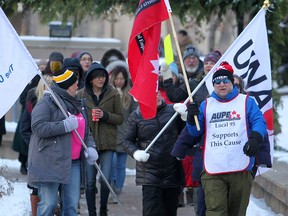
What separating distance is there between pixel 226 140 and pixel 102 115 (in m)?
2.68

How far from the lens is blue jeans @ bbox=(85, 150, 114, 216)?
1035 cm

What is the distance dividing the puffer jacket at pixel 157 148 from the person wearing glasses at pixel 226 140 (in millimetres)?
872

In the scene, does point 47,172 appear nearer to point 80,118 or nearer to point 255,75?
point 80,118

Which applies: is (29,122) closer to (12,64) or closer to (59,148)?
(12,64)

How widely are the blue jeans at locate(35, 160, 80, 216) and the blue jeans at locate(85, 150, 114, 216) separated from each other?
133 centimetres

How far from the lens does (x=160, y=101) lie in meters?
9.42

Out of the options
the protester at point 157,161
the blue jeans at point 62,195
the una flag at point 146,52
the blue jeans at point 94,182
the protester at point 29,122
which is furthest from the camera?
the blue jeans at point 94,182

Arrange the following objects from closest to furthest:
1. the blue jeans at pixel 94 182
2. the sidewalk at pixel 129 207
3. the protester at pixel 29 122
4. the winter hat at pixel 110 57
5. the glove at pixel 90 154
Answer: the glove at pixel 90 154 < the protester at pixel 29 122 < the blue jeans at pixel 94 182 < the sidewalk at pixel 129 207 < the winter hat at pixel 110 57

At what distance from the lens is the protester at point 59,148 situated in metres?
8.58

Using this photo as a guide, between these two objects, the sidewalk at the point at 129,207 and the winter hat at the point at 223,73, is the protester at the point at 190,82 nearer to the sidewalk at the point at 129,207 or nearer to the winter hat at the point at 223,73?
the sidewalk at the point at 129,207

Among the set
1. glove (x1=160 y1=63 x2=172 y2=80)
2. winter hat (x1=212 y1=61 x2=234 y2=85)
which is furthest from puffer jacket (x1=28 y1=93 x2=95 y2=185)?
glove (x1=160 y1=63 x2=172 y2=80)

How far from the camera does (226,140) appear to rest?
8242 mm

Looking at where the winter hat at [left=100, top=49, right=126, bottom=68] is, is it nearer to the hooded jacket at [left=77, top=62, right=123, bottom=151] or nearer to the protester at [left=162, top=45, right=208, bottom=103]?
the protester at [left=162, top=45, right=208, bottom=103]

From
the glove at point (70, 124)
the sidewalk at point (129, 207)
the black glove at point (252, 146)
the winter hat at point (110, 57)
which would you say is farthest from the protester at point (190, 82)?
the winter hat at point (110, 57)
